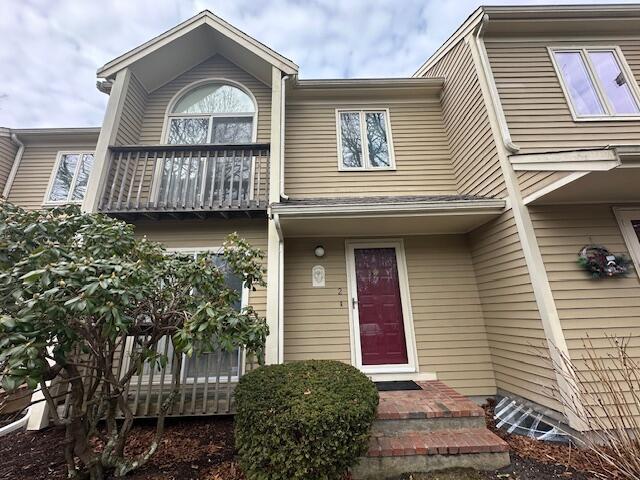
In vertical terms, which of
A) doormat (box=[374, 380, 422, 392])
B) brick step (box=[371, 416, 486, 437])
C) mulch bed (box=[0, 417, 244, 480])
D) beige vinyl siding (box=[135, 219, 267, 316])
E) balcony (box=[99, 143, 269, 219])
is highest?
A: balcony (box=[99, 143, 269, 219])

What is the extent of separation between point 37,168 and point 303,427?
9.72 metres

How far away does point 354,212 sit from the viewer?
401cm

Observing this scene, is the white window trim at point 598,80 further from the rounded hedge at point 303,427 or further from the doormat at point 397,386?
the rounded hedge at point 303,427

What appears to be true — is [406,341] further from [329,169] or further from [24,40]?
[24,40]

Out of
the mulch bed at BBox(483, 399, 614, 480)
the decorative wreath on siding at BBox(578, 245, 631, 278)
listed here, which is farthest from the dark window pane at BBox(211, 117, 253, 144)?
the mulch bed at BBox(483, 399, 614, 480)

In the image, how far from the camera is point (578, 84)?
4.45 metres

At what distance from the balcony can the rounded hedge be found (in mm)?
2770

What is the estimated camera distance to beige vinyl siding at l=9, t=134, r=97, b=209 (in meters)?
6.93

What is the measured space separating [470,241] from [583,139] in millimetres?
2222

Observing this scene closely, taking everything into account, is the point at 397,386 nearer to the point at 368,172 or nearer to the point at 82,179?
the point at 368,172

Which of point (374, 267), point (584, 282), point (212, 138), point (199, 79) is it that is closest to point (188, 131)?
point (212, 138)

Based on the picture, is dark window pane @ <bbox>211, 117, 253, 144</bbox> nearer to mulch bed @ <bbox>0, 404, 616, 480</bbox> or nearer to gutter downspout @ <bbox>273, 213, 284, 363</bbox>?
gutter downspout @ <bbox>273, 213, 284, 363</bbox>

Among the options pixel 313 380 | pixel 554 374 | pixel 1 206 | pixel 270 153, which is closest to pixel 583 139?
pixel 554 374

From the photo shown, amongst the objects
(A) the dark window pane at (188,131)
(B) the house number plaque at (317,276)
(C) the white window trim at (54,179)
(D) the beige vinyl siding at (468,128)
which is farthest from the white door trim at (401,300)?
(C) the white window trim at (54,179)
